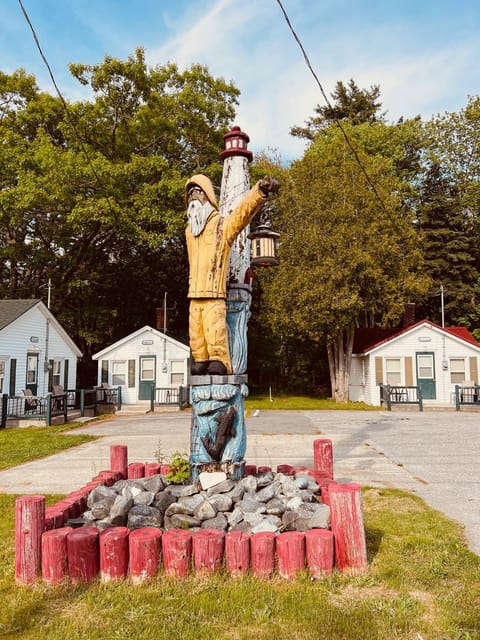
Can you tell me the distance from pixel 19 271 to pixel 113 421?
1577 centimetres

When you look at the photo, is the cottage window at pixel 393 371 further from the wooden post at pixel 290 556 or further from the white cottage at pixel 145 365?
the wooden post at pixel 290 556

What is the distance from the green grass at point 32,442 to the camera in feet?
32.5

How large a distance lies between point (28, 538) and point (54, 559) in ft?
0.94

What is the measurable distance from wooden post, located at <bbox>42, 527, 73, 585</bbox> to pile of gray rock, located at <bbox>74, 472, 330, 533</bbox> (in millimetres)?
602

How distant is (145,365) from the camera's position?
898 inches

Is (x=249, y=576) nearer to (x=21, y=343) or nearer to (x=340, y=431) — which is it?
(x=340, y=431)

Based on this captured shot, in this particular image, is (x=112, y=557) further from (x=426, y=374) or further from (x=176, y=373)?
(x=426, y=374)

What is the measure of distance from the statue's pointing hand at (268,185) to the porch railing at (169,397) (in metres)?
17.1

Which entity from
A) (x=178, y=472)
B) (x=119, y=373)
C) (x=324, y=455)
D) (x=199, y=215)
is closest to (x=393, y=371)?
(x=119, y=373)

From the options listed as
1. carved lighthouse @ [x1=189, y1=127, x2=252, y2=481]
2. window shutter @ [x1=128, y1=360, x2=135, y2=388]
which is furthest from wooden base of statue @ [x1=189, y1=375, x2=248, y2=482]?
window shutter @ [x1=128, y1=360, x2=135, y2=388]

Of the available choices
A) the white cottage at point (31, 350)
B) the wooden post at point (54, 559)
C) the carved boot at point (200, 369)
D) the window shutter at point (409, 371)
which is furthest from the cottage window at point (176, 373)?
the wooden post at point (54, 559)

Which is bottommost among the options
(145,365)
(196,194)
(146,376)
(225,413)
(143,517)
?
(143,517)

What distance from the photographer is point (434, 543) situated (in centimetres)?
452

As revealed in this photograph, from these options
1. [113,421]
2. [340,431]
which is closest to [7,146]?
[113,421]
